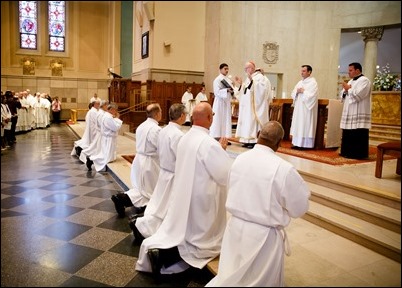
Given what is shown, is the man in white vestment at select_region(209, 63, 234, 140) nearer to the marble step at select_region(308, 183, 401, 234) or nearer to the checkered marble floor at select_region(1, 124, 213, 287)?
the checkered marble floor at select_region(1, 124, 213, 287)

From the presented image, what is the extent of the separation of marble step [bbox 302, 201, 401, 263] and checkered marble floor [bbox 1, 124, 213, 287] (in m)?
1.42

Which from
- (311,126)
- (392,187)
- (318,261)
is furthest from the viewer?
(311,126)

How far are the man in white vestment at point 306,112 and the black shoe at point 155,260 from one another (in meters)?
4.75

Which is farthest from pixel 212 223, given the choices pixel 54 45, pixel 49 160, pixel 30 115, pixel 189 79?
pixel 54 45

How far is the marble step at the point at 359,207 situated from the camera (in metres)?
3.34

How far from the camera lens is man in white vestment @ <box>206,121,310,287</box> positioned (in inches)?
89.2

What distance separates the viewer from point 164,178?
391 cm

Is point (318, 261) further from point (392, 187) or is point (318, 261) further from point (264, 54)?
point (264, 54)

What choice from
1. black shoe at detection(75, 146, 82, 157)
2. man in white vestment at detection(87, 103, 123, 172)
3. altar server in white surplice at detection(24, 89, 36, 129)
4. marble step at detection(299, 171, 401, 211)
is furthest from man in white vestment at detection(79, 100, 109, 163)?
altar server in white surplice at detection(24, 89, 36, 129)

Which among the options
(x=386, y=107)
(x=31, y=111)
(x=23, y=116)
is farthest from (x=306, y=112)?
(x=31, y=111)

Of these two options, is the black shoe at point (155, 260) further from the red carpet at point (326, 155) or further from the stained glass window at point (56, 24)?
the stained glass window at point (56, 24)

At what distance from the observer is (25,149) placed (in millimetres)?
9867

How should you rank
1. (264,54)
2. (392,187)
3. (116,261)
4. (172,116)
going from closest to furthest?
(116,261), (172,116), (392,187), (264,54)

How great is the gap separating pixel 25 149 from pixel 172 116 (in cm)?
761
